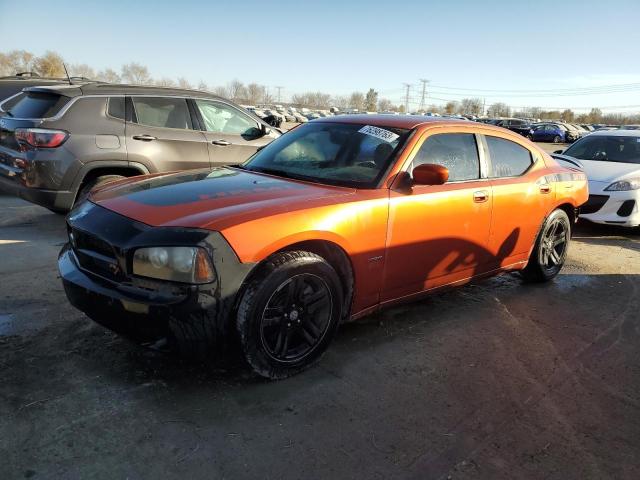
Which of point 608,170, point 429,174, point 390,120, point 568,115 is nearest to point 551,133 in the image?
point 608,170

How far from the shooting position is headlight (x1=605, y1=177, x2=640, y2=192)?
23.7 feet

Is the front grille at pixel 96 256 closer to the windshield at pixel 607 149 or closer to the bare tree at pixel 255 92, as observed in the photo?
the windshield at pixel 607 149

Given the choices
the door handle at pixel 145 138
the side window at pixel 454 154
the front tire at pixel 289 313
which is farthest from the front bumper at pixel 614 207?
the door handle at pixel 145 138

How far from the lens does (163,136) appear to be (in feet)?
20.3

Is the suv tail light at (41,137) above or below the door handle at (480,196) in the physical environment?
above

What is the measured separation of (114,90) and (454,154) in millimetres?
4191

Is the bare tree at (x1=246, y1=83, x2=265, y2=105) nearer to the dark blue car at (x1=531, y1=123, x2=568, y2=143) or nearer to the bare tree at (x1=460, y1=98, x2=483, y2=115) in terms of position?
the bare tree at (x1=460, y1=98, x2=483, y2=115)

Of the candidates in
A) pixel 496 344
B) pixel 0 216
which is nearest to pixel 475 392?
pixel 496 344

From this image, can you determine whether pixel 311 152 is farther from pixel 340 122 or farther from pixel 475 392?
pixel 475 392

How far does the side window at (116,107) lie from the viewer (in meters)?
5.88

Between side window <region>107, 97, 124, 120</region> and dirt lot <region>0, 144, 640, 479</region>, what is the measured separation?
7.94 ft

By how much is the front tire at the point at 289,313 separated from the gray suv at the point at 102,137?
367 centimetres

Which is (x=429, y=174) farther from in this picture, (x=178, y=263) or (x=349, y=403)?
(x=178, y=263)

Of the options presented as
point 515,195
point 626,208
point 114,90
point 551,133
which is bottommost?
point 551,133
